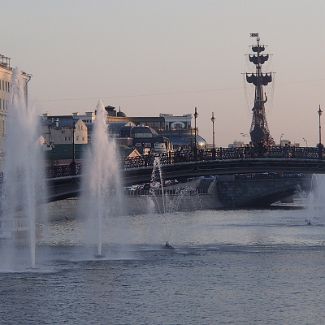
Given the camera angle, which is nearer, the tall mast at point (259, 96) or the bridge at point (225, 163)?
the bridge at point (225, 163)

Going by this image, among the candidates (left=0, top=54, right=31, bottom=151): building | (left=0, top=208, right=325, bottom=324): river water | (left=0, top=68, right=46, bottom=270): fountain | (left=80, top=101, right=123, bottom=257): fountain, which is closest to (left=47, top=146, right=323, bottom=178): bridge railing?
(left=80, top=101, right=123, bottom=257): fountain

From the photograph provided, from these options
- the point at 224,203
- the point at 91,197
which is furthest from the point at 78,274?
the point at 224,203

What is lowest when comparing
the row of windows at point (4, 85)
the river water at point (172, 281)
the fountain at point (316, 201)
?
the river water at point (172, 281)

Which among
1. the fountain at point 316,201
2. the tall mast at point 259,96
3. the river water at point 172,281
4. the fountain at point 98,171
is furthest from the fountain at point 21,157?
the tall mast at point 259,96

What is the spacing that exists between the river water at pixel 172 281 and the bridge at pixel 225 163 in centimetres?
409

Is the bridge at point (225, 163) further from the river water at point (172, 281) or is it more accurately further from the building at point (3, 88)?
the building at point (3, 88)

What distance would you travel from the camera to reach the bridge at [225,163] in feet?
268

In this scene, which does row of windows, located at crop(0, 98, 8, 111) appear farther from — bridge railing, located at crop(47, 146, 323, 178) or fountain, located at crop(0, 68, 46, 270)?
fountain, located at crop(0, 68, 46, 270)

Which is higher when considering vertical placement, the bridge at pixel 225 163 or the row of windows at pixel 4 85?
the row of windows at pixel 4 85

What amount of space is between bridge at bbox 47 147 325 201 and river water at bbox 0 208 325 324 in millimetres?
4088

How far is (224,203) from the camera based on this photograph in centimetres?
14400

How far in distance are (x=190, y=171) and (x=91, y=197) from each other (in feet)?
35.4

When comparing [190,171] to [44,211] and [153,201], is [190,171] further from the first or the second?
[153,201]

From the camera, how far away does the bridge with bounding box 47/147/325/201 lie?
81688 millimetres
